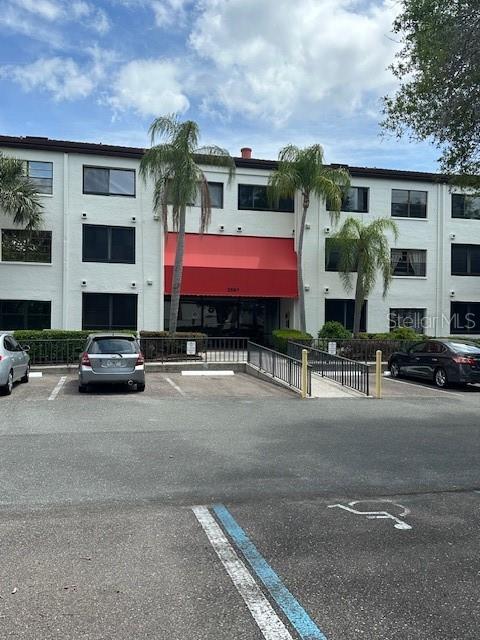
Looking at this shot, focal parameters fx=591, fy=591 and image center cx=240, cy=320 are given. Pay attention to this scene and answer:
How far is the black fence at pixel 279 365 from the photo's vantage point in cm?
1653

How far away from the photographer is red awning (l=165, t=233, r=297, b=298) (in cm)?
2538

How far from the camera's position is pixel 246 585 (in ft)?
13.0

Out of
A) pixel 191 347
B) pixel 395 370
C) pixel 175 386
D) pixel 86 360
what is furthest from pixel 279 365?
pixel 86 360

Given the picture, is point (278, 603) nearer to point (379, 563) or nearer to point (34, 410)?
point (379, 563)

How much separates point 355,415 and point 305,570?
8158 mm

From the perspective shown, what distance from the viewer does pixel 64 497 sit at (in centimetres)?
598

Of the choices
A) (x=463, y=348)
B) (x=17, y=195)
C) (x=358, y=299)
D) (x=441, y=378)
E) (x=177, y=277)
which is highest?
(x=17, y=195)

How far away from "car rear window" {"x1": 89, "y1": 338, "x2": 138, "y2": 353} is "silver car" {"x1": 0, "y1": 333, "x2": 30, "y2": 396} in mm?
1922

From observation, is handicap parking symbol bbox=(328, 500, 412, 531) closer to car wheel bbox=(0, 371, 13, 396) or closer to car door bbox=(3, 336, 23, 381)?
car wheel bbox=(0, 371, 13, 396)

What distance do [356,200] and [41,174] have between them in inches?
564

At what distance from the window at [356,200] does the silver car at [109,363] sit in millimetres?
16351

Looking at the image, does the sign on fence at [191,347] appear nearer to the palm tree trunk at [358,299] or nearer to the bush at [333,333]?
the bush at [333,333]


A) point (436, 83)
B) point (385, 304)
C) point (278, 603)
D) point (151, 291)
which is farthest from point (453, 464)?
point (385, 304)

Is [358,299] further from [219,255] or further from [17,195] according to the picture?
[17,195]
